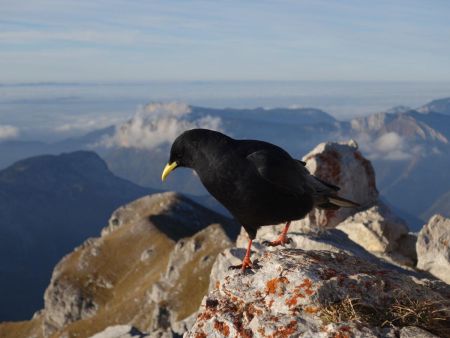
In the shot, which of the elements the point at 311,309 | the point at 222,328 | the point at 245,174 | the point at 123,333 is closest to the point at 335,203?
the point at 245,174

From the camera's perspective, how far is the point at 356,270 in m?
10.0

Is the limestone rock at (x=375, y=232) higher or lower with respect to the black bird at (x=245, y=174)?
lower

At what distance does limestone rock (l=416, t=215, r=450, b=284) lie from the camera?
2322cm

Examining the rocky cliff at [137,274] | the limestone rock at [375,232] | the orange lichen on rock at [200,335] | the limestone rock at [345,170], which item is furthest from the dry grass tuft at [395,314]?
the rocky cliff at [137,274]

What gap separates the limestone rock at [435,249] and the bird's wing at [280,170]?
1310cm

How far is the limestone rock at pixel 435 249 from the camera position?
76.2 ft

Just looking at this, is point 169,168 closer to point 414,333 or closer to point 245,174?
point 245,174

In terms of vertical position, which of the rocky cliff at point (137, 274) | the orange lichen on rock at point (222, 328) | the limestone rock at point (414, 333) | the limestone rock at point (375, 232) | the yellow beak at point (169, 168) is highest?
the yellow beak at point (169, 168)

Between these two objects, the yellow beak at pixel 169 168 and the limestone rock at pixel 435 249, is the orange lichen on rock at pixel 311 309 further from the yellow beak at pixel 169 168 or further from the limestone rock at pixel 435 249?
the limestone rock at pixel 435 249

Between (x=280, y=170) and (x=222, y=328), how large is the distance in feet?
12.9

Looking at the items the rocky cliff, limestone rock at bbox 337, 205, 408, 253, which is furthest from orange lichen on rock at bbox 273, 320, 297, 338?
the rocky cliff

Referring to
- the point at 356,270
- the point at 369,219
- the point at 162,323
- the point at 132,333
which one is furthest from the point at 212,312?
the point at 162,323

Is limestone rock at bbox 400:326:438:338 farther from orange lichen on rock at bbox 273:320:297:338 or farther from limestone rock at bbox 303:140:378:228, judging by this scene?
limestone rock at bbox 303:140:378:228

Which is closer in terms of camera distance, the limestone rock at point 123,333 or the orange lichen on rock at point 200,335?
the orange lichen on rock at point 200,335
